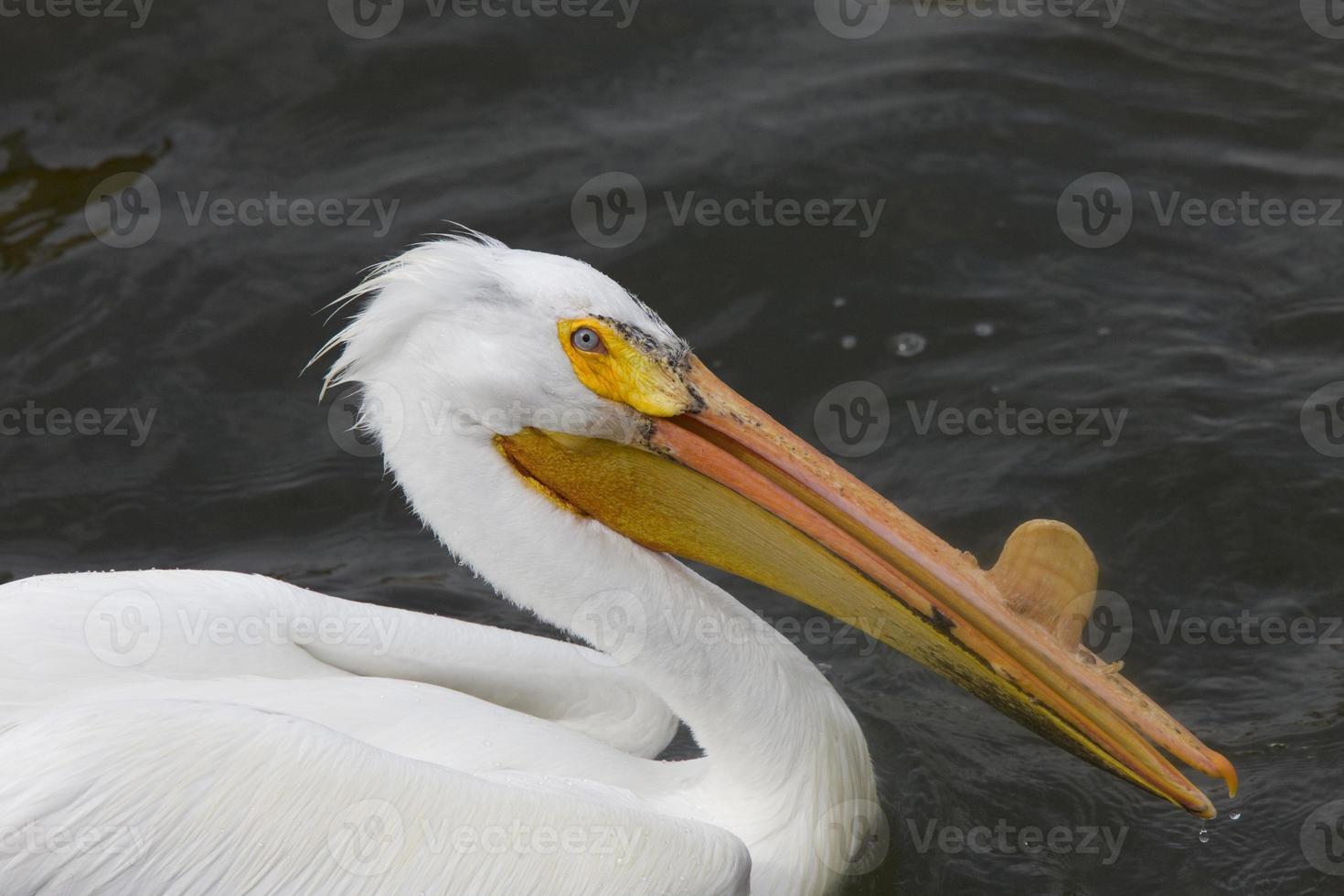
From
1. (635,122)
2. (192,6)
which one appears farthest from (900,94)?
(192,6)

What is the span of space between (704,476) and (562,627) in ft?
1.74

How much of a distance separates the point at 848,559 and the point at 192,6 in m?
5.08

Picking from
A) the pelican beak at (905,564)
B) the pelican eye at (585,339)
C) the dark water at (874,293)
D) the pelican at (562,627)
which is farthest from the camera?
the dark water at (874,293)

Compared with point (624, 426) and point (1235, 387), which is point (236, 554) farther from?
point (1235, 387)

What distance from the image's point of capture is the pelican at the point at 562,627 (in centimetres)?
317

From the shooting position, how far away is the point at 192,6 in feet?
23.5

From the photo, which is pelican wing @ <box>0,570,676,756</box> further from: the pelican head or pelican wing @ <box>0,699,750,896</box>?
the pelican head

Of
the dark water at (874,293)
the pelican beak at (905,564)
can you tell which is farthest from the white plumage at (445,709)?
the dark water at (874,293)

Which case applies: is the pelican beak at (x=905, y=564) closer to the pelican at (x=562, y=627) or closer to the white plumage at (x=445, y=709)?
the pelican at (x=562, y=627)

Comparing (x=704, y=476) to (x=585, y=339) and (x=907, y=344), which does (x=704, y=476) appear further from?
(x=907, y=344)

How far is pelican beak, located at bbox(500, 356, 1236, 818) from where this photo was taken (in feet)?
11.6

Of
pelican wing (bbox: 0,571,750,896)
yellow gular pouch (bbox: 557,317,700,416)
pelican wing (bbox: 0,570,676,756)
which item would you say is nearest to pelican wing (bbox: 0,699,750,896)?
pelican wing (bbox: 0,571,750,896)

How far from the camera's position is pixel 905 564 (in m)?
3.53

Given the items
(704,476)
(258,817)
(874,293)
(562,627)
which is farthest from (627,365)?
(874,293)
